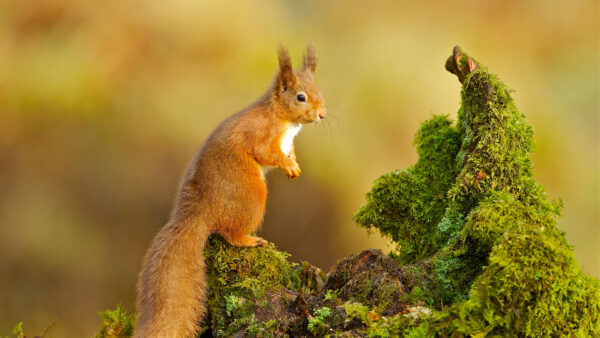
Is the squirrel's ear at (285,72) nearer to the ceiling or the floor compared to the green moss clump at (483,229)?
nearer to the ceiling

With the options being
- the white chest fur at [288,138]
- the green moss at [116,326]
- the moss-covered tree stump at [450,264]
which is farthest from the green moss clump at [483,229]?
the green moss at [116,326]

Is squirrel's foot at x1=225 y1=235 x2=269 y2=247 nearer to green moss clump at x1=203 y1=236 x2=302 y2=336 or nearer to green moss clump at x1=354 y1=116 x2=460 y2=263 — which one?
green moss clump at x1=203 y1=236 x2=302 y2=336

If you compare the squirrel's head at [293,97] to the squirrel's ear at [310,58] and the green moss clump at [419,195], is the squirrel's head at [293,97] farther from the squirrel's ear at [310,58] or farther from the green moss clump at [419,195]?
the green moss clump at [419,195]

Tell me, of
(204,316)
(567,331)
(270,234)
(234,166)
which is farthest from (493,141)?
(270,234)

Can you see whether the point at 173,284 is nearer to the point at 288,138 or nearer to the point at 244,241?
the point at 244,241

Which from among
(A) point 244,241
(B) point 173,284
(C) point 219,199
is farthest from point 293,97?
(B) point 173,284

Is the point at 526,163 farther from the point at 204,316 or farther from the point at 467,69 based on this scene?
the point at 204,316

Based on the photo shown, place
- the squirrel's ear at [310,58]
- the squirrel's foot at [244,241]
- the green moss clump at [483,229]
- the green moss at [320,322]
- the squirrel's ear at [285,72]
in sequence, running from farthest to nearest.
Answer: the squirrel's ear at [310,58] → the squirrel's ear at [285,72] → the squirrel's foot at [244,241] → the green moss at [320,322] → the green moss clump at [483,229]

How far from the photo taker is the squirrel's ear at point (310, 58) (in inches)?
122

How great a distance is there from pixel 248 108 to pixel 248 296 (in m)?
0.88

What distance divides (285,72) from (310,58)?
30 cm

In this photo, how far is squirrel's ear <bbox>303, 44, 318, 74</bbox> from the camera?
3.10 m

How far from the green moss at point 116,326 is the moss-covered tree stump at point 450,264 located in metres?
0.60

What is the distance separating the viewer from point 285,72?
9.37 ft
